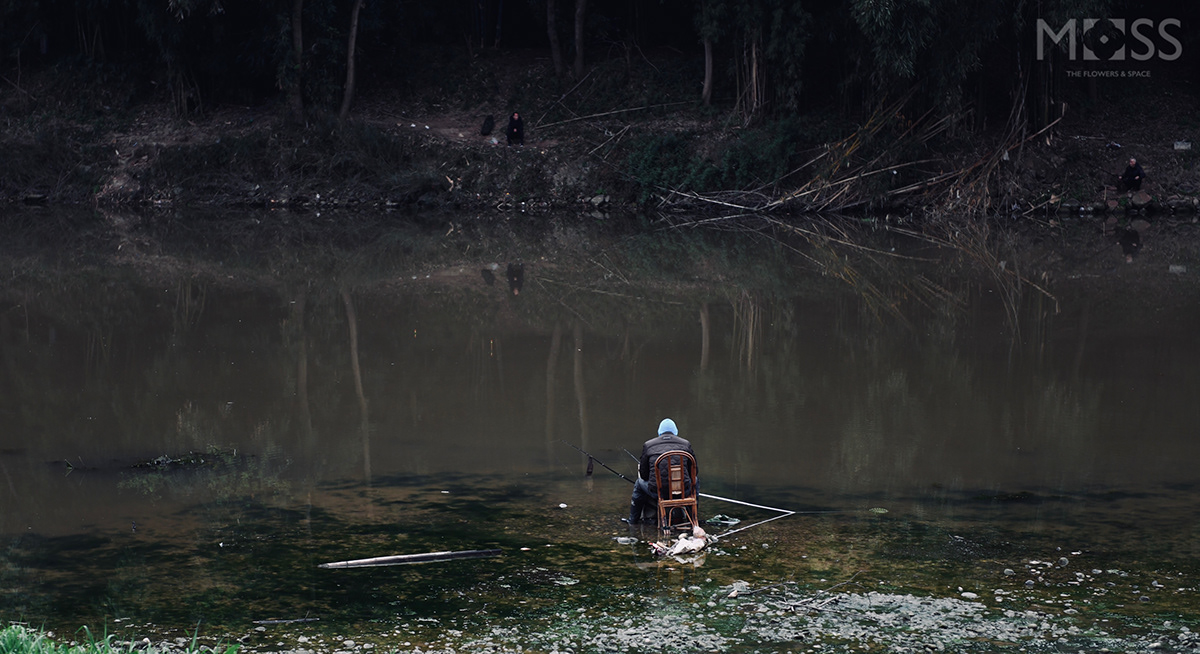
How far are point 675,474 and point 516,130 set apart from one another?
2541 centimetres

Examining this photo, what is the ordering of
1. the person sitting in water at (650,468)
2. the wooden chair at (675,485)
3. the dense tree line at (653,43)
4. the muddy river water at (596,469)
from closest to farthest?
the muddy river water at (596,469) → the wooden chair at (675,485) → the person sitting in water at (650,468) → the dense tree line at (653,43)

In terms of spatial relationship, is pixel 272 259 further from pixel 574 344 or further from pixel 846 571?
pixel 846 571

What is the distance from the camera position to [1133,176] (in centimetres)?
2888

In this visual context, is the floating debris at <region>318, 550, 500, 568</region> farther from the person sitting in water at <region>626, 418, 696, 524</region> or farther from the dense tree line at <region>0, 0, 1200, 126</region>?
the dense tree line at <region>0, 0, 1200, 126</region>

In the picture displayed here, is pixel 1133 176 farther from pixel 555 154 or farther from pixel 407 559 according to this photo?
pixel 407 559

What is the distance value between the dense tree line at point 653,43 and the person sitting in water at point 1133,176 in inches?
91.7

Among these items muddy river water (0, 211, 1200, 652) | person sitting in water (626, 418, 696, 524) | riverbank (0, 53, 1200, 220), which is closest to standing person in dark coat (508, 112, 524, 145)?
riverbank (0, 53, 1200, 220)

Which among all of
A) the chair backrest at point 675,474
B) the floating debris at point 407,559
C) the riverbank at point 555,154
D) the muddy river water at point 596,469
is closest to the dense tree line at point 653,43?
the riverbank at point 555,154

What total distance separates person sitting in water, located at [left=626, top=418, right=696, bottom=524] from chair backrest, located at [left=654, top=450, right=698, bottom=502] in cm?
5

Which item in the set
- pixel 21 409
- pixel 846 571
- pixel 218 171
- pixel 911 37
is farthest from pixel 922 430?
pixel 218 171

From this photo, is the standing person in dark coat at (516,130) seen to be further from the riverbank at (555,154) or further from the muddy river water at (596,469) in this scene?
the muddy river water at (596,469)

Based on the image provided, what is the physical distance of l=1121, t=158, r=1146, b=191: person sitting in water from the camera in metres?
28.8

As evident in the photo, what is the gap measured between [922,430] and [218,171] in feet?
86.0

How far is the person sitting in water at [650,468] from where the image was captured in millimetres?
8953
